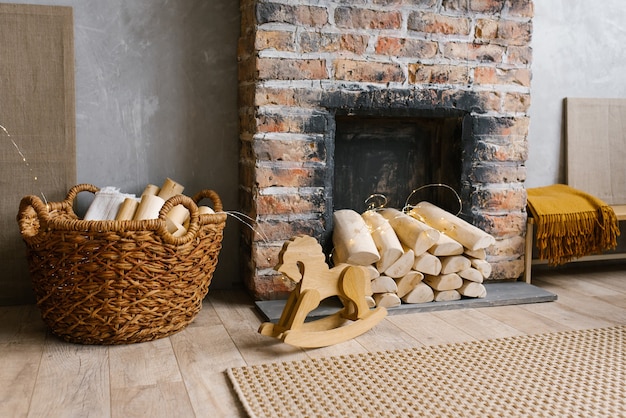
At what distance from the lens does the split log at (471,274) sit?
8.26ft

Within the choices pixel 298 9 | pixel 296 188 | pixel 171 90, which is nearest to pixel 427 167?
pixel 296 188

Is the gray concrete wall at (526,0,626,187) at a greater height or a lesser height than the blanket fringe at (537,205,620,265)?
greater

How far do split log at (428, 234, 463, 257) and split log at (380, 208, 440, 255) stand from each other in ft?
0.10

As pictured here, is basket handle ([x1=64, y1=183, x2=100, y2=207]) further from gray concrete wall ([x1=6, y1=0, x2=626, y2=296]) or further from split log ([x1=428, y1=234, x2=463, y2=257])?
split log ([x1=428, y1=234, x2=463, y2=257])

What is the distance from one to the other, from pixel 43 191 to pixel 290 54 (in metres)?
1.10

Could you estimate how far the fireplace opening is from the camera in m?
2.80

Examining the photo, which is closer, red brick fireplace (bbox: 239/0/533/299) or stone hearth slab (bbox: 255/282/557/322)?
stone hearth slab (bbox: 255/282/557/322)

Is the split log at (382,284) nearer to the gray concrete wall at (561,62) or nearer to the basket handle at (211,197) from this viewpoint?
the basket handle at (211,197)

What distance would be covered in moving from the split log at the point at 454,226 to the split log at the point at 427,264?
0.15 m

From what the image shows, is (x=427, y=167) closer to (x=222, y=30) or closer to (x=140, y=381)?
(x=222, y=30)

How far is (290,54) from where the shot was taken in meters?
2.45

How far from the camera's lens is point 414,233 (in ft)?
8.02

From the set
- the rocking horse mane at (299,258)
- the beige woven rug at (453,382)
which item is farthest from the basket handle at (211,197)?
the beige woven rug at (453,382)

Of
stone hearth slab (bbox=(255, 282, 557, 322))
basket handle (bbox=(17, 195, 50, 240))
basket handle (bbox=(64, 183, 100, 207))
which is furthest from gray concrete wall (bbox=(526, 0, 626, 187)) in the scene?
basket handle (bbox=(17, 195, 50, 240))
